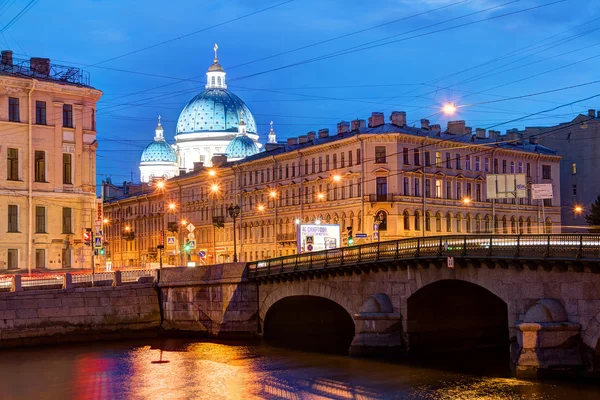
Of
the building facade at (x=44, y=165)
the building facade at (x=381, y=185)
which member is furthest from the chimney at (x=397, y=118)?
the building facade at (x=44, y=165)

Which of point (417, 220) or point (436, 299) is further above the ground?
point (417, 220)

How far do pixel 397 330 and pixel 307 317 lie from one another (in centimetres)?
1260

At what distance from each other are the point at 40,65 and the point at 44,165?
6.45 m

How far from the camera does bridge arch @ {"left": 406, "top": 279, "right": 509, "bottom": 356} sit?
132 feet

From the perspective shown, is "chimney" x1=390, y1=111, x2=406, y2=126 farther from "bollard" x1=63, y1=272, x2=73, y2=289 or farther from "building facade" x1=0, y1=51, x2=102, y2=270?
"bollard" x1=63, y1=272, x2=73, y2=289

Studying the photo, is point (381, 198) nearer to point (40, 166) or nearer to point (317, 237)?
point (317, 237)

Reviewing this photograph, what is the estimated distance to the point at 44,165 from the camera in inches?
2318

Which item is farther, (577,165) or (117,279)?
(577,165)

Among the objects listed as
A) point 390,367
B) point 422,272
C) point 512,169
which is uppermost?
point 512,169

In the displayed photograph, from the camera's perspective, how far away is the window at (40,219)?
58275 millimetres

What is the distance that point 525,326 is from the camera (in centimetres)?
3166

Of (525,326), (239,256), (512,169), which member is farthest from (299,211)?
(525,326)

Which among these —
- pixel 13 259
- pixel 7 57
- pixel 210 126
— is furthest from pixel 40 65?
pixel 210 126

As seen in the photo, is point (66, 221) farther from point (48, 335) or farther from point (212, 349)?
point (212, 349)
